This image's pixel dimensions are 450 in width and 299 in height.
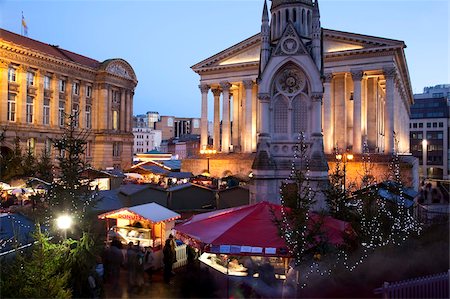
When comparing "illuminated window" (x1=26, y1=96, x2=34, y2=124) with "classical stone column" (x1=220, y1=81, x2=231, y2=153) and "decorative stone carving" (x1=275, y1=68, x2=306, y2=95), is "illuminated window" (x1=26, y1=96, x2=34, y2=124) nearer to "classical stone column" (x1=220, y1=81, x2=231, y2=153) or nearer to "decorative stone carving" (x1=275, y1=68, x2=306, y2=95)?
"classical stone column" (x1=220, y1=81, x2=231, y2=153)

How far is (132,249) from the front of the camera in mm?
13586

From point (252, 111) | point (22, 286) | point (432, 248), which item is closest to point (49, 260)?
point (22, 286)

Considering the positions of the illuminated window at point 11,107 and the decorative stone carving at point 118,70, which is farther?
the decorative stone carving at point 118,70

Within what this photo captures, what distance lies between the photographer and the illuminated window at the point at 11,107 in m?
48.5

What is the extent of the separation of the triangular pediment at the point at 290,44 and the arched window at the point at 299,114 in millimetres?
1873

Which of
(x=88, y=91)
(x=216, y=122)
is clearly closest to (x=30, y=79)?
(x=88, y=91)

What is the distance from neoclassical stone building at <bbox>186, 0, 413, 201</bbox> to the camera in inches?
648

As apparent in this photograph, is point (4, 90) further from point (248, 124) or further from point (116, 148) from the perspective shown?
point (248, 124)

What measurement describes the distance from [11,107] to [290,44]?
1698 inches

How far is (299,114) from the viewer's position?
55.4 ft

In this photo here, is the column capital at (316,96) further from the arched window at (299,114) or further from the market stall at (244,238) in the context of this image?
the market stall at (244,238)

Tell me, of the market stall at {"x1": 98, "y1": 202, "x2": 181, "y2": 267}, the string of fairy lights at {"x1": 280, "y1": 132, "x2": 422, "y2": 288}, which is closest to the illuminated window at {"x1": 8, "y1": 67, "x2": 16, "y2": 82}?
the market stall at {"x1": 98, "y1": 202, "x2": 181, "y2": 267}

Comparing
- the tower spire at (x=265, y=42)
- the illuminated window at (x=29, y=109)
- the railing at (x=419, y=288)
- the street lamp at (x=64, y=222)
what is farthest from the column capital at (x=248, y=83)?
the railing at (x=419, y=288)

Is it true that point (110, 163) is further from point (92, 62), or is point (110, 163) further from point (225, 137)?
point (225, 137)
